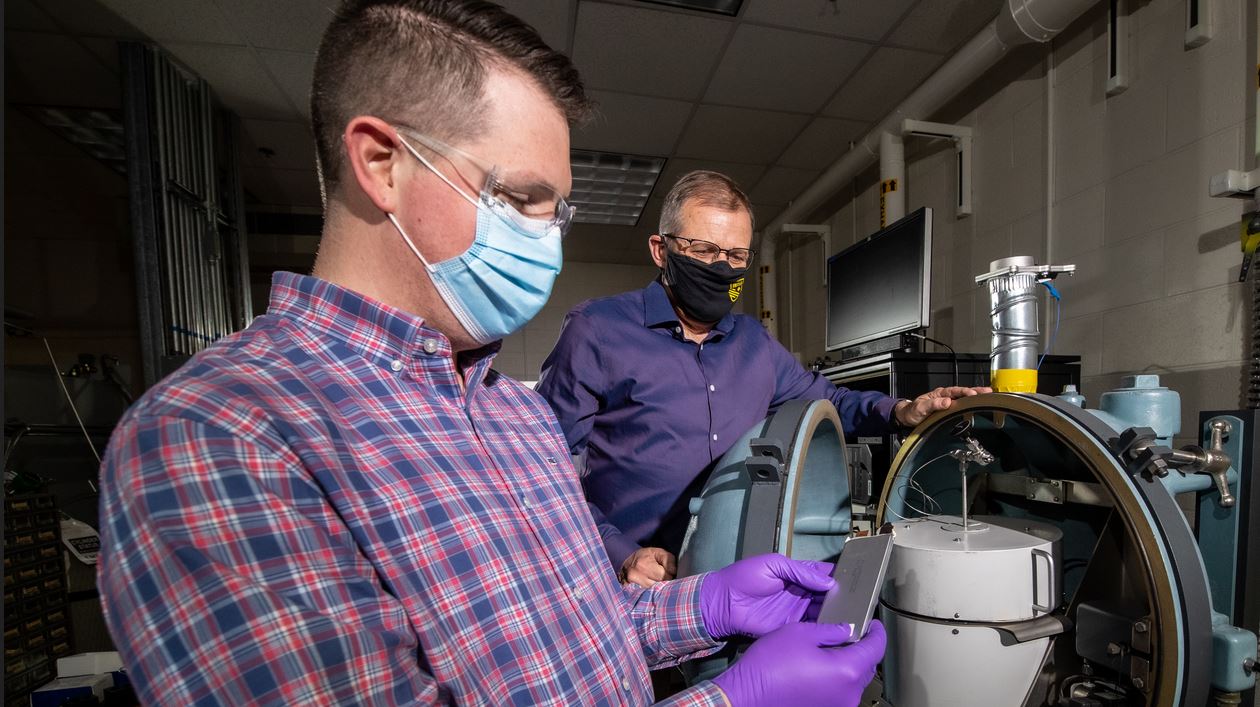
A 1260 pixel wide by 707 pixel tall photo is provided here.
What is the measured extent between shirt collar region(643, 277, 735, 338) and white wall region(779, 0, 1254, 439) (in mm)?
1439

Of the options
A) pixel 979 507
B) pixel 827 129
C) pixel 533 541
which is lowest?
pixel 979 507

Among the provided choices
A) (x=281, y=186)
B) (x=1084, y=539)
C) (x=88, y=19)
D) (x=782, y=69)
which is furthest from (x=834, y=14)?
(x=281, y=186)

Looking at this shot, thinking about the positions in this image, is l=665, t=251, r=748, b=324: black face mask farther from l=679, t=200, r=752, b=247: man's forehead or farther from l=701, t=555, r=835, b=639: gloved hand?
l=701, t=555, r=835, b=639: gloved hand

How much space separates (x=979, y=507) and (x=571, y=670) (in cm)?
105

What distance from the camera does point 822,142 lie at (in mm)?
3215

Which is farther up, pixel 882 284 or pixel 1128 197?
pixel 1128 197

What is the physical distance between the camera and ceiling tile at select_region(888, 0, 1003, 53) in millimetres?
2105

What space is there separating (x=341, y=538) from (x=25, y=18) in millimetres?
3204

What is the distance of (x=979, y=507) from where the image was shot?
1.19 m

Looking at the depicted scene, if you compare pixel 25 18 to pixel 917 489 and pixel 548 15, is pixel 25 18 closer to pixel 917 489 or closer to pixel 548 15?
pixel 548 15

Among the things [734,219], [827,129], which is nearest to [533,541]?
[734,219]

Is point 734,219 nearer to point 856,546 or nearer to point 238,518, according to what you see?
Answer: point 856,546

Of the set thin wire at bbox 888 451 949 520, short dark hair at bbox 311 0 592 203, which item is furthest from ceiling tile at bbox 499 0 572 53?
thin wire at bbox 888 451 949 520

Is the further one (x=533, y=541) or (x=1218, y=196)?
(x=1218, y=196)
